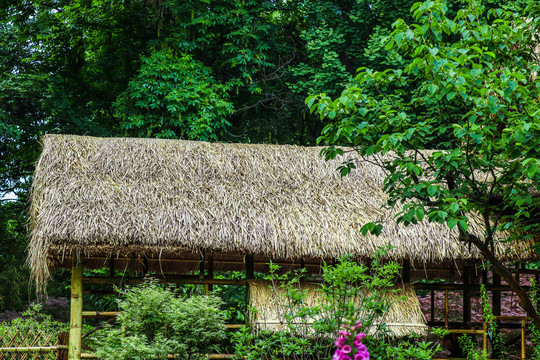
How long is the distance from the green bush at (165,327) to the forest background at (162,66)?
20.3ft

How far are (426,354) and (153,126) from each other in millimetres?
8265

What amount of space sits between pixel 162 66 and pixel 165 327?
739cm

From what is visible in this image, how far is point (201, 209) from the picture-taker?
6.95 m

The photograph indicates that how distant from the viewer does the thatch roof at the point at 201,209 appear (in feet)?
21.4

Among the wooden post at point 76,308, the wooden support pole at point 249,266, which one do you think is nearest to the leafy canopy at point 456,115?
the wooden support pole at point 249,266

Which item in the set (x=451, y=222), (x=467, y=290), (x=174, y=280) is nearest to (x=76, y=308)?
(x=174, y=280)

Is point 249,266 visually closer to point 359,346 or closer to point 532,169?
point 359,346

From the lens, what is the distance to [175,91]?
11.8 m

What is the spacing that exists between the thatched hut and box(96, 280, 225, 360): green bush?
92 cm

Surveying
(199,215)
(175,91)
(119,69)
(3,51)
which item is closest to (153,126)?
(175,91)

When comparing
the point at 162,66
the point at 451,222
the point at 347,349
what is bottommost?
the point at 347,349

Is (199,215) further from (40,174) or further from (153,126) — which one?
(153,126)

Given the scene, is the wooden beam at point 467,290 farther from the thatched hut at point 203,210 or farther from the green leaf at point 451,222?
the green leaf at point 451,222

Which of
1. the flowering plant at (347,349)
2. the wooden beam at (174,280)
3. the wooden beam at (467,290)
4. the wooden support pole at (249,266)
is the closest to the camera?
the flowering plant at (347,349)
